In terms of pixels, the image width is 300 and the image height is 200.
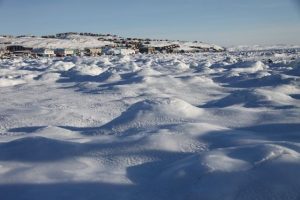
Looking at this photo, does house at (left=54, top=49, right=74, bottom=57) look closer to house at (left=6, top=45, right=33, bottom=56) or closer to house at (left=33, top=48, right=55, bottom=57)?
house at (left=33, top=48, right=55, bottom=57)

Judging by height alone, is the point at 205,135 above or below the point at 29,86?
above

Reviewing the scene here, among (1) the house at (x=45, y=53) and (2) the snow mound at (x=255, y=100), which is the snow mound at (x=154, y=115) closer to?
(2) the snow mound at (x=255, y=100)

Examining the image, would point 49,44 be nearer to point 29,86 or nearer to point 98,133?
point 29,86

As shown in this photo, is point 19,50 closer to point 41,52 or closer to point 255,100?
point 41,52

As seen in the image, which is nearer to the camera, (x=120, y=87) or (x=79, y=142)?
(x=79, y=142)

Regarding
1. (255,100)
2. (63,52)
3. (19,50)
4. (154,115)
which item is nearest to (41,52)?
(63,52)

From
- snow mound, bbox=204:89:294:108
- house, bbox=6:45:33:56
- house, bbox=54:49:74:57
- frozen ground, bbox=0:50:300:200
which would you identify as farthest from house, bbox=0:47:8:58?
snow mound, bbox=204:89:294:108

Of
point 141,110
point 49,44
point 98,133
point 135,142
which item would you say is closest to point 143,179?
point 135,142

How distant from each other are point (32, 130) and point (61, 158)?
8.39ft

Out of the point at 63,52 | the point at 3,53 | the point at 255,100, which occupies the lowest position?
the point at 3,53

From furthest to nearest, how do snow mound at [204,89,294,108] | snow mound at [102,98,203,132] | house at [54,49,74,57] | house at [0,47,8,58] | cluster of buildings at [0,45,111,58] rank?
1. house at [54,49,74,57]
2. cluster of buildings at [0,45,111,58]
3. house at [0,47,8,58]
4. snow mound at [204,89,294,108]
5. snow mound at [102,98,203,132]

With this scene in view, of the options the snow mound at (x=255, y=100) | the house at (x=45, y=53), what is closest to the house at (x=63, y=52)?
the house at (x=45, y=53)

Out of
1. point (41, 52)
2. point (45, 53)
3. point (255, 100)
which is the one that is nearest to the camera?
point (255, 100)

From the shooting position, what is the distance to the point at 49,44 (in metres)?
65.1
